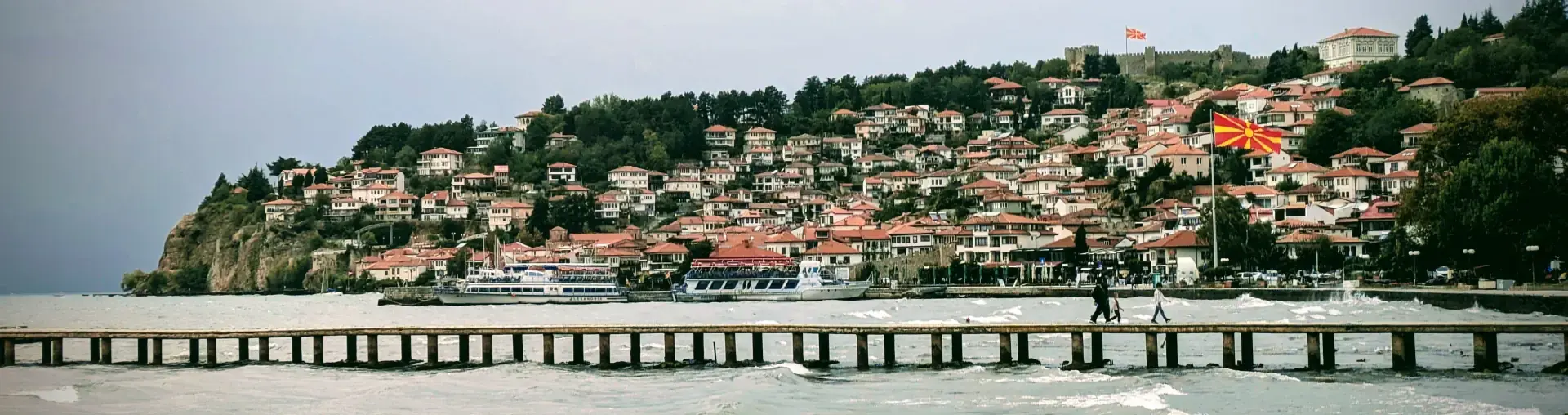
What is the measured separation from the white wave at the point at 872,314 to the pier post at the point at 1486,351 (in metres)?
33.5


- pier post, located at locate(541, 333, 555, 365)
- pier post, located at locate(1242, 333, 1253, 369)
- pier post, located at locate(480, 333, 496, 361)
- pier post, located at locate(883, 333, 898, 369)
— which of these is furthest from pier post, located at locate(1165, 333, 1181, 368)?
pier post, located at locate(480, 333, 496, 361)

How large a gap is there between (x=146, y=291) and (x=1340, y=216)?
115502mm

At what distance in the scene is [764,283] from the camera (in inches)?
4129

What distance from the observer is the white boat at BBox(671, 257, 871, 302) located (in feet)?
335

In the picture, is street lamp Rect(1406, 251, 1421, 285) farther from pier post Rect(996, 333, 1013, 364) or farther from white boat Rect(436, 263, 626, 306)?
white boat Rect(436, 263, 626, 306)

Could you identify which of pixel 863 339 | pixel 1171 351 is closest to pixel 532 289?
pixel 863 339

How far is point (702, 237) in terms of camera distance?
13575 centimetres

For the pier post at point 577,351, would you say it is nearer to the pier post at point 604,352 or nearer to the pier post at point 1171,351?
the pier post at point 604,352

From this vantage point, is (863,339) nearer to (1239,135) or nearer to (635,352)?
(635,352)

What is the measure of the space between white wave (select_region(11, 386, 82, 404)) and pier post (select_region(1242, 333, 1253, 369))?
22.1 meters

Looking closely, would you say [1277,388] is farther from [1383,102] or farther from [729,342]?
[1383,102]

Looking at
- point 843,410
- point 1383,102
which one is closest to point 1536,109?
point 843,410

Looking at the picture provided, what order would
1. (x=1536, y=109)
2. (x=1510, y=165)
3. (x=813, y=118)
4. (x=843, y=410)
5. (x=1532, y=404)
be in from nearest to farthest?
1. (x=1532, y=404)
2. (x=843, y=410)
3. (x=1510, y=165)
4. (x=1536, y=109)
5. (x=813, y=118)

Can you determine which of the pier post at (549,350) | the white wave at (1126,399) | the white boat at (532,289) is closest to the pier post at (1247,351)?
the white wave at (1126,399)
